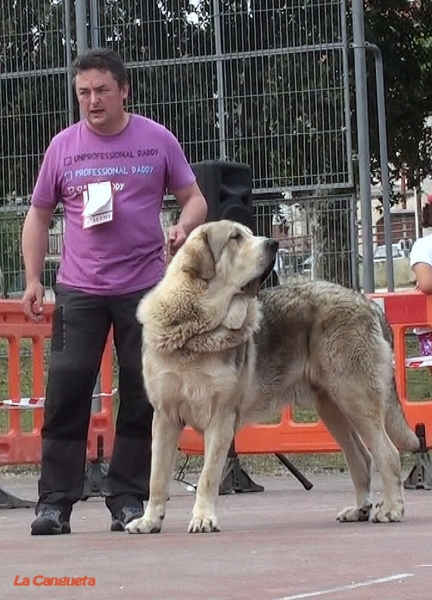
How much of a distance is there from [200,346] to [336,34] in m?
8.40

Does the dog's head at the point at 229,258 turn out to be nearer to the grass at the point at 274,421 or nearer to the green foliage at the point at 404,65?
the grass at the point at 274,421

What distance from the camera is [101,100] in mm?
7941

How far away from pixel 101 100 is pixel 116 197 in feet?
1.58

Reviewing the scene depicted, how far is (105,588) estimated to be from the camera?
5840 millimetres

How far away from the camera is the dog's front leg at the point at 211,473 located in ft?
25.6

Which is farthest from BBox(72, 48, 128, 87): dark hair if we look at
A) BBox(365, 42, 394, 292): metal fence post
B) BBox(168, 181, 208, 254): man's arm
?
BBox(365, 42, 394, 292): metal fence post

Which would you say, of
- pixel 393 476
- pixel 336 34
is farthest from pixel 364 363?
pixel 336 34

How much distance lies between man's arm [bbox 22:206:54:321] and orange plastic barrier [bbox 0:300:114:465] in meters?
2.83

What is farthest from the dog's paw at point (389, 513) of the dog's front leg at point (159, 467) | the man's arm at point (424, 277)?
the man's arm at point (424, 277)

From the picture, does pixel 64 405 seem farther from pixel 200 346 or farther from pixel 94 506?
pixel 94 506

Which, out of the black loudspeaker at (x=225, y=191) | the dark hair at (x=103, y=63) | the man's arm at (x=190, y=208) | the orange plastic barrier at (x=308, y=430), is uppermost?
the dark hair at (x=103, y=63)

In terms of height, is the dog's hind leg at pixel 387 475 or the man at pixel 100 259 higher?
the man at pixel 100 259

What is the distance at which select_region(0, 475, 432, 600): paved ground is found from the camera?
5.71m

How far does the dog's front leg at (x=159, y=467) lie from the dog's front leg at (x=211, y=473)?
167mm
